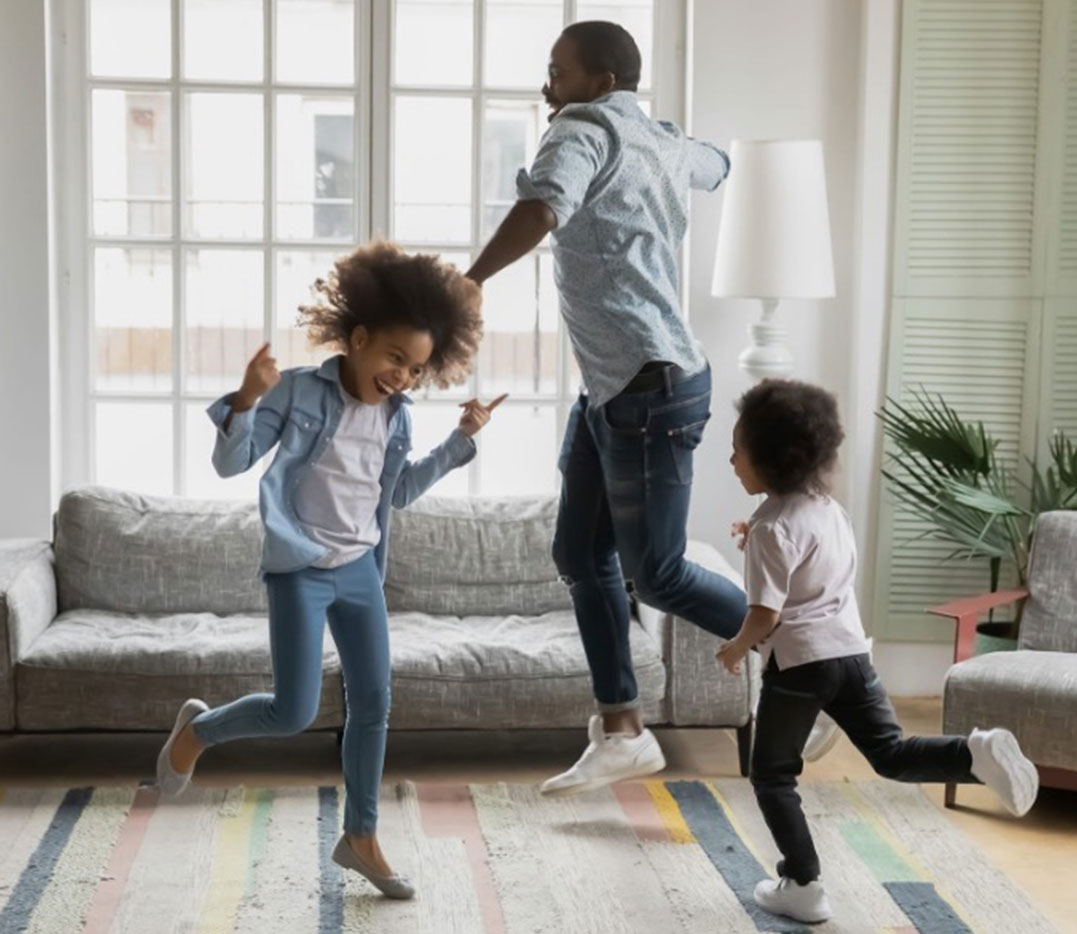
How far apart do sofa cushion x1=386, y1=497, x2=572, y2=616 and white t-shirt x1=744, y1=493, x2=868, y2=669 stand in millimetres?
1534

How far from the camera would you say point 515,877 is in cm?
363

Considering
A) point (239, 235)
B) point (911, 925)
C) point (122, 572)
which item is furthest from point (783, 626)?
point (239, 235)

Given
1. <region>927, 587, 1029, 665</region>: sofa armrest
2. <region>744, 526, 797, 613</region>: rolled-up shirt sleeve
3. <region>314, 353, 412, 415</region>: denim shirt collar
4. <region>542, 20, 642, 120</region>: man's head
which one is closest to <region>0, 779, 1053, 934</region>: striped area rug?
<region>927, 587, 1029, 665</region>: sofa armrest

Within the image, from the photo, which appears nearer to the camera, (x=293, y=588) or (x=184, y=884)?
(x=293, y=588)

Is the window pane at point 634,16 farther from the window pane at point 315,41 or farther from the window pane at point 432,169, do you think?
the window pane at point 315,41

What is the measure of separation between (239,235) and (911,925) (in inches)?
107

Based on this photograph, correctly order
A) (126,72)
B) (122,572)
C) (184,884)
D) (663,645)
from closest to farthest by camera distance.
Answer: (184,884)
(663,645)
(122,572)
(126,72)

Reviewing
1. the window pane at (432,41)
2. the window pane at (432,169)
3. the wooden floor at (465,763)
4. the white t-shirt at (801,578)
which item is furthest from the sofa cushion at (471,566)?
the white t-shirt at (801,578)

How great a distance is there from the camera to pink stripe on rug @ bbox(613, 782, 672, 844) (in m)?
3.91

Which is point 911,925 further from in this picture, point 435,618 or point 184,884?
point 435,618

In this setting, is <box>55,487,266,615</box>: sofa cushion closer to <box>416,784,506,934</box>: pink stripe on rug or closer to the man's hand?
<box>416,784,506,934</box>: pink stripe on rug

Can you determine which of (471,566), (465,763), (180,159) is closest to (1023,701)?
(465,763)

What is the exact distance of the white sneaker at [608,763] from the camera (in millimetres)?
3830

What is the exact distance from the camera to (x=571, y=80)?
3441mm
